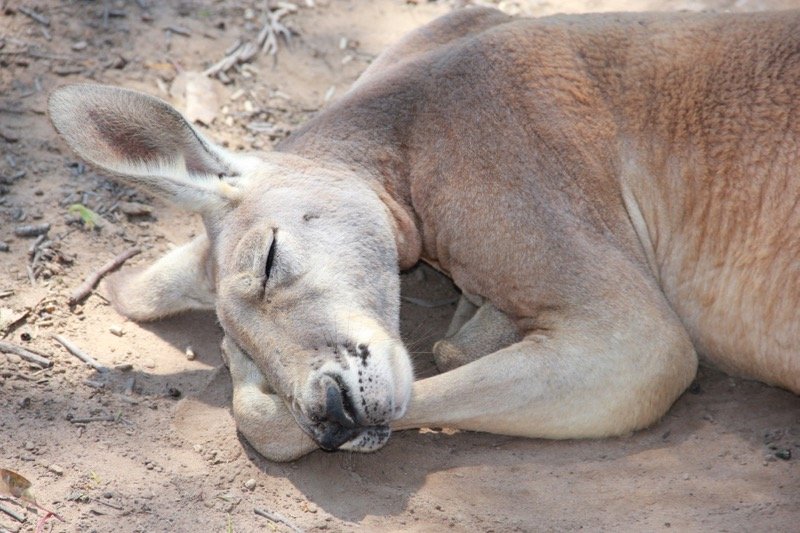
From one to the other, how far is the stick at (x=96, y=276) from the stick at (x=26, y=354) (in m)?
0.50

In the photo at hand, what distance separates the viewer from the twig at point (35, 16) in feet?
23.7

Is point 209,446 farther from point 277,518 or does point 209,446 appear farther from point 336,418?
point 336,418

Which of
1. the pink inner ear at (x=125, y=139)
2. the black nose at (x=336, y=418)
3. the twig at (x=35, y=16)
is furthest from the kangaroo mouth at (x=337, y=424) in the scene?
the twig at (x=35, y=16)

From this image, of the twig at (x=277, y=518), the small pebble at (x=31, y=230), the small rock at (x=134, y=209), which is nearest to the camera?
the twig at (x=277, y=518)

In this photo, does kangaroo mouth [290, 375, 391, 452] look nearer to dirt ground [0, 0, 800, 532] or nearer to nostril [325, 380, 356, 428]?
nostril [325, 380, 356, 428]

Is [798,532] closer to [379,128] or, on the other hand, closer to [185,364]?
[379,128]

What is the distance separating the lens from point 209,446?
4758mm

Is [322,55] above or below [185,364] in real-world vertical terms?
above

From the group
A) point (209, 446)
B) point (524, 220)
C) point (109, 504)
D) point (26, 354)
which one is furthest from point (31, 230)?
point (524, 220)

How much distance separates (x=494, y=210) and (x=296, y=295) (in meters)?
1.00

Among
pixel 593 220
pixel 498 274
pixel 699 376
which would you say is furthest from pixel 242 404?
pixel 699 376

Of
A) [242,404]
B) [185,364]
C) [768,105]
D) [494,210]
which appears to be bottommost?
[185,364]

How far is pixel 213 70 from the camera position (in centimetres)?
732

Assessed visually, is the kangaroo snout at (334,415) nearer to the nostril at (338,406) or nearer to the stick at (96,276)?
the nostril at (338,406)
